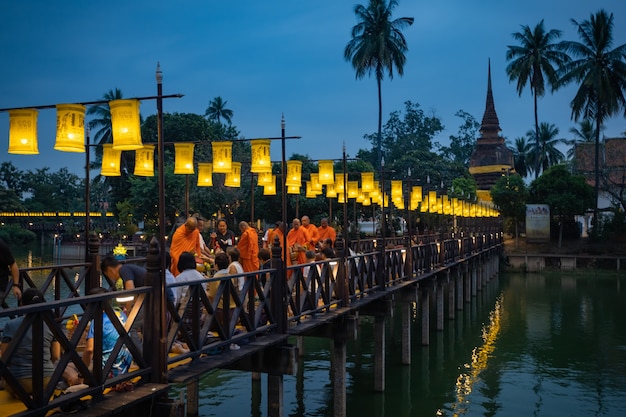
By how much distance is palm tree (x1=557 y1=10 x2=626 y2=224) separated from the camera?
148ft

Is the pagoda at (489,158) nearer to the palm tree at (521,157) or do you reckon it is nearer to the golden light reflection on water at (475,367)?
the palm tree at (521,157)

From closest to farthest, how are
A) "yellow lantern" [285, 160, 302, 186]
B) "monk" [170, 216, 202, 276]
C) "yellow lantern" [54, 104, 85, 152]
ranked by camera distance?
"yellow lantern" [54, 104, 85, 152]
"monk" [170, 216, 202, 276]
"yellow lantern" [285, 160, 302, 186]

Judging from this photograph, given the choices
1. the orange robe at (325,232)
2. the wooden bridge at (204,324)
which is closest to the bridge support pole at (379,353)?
the wooden bridge at (204,324)

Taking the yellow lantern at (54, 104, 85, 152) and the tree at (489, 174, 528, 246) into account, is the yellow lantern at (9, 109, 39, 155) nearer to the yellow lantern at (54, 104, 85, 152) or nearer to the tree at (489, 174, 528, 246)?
the yellow lantern at (54, 104, 85, 152)

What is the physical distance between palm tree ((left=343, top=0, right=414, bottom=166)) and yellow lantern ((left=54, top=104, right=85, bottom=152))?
127 feet

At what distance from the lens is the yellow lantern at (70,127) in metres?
8.81

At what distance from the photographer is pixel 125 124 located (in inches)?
334

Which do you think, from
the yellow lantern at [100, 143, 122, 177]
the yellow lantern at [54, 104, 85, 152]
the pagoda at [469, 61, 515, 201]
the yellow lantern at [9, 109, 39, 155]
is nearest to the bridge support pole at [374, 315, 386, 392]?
the yellow lantern at [100, 143, 122, 177]

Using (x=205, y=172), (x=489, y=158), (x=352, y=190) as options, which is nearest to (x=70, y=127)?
(x=205, y=172)

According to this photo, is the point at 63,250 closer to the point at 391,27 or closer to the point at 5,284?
the point at 391,27

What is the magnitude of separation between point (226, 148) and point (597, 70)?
126ft

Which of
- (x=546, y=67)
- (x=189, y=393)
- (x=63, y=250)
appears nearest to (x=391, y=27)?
(x=546, y=67)

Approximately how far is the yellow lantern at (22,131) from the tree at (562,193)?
41.8m

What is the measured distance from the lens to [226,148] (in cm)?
1565
